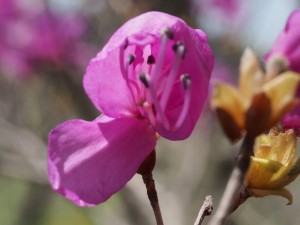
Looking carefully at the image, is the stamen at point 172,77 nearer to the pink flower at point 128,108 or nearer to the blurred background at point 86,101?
the pink flower at point 128,108

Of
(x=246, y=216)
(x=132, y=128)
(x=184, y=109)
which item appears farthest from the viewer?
(x=246, y=216)

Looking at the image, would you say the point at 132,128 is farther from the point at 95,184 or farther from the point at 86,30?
the point at 86,30

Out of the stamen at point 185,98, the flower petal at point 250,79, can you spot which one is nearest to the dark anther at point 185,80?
the stamen at point 185,98

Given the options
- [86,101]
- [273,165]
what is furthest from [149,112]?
[86,101]

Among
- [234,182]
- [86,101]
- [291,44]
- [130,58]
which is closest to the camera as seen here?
[234,182]

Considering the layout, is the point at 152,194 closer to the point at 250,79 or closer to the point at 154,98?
the point at 154,98

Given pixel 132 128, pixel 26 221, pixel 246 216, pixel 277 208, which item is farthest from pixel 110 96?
pixel 26 221
